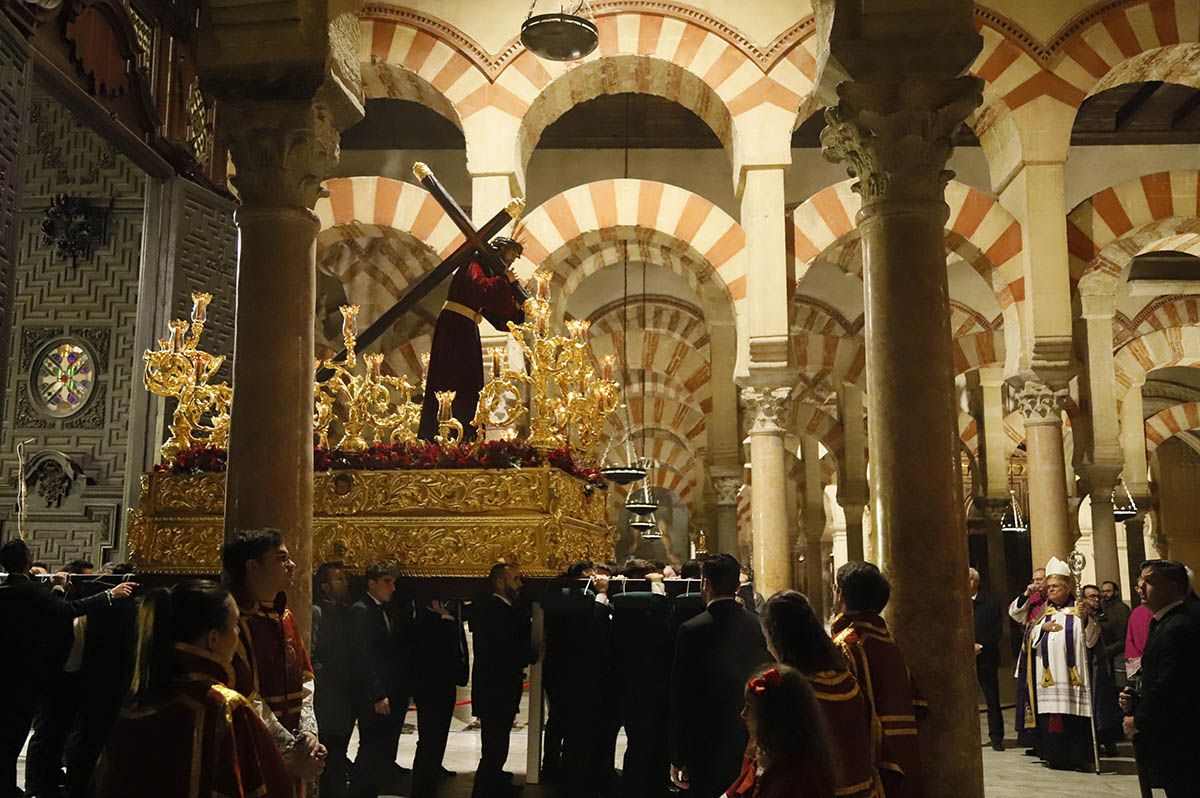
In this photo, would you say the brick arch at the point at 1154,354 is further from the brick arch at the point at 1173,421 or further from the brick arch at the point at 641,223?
the brick arch at the point at 641,223

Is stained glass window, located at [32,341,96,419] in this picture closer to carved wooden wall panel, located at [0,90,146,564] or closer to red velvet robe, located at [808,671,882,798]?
carved wooden wall panel, located at [0,90,146,564]

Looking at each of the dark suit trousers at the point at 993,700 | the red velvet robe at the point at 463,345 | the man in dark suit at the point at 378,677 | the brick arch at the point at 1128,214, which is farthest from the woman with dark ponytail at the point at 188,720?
the brick arch at the point at 1128,214

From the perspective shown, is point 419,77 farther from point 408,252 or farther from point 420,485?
point 420,485

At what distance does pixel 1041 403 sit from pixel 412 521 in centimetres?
637

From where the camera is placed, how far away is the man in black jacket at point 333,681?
480 centimetres

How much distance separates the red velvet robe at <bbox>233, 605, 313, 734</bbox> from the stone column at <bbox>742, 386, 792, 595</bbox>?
22.4ft

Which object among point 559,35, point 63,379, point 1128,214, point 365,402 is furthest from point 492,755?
point 1128,214

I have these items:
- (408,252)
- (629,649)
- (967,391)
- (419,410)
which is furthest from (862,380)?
(629,649)

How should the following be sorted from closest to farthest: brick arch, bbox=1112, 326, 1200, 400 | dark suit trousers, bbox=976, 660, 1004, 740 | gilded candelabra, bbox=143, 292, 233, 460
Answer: gilded candelabra, bbox=143, 292, 233, 460, dark suit trousers, bbox=976, 660, 1004, 740, brick arch, bbox=1112, 326, 1200, 400

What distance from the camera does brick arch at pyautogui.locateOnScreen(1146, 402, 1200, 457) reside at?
62.2 ft

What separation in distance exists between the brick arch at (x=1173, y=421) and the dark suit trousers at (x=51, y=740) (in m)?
18.7

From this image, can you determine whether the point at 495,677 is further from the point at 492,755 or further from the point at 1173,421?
the point at 1173,421

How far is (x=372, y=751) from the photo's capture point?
499 centimetres

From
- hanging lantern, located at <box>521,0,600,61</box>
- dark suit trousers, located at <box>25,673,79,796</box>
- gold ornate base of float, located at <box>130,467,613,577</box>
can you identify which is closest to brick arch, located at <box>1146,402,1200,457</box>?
hanging lantern, located at <box>521,0,600,61</box>
